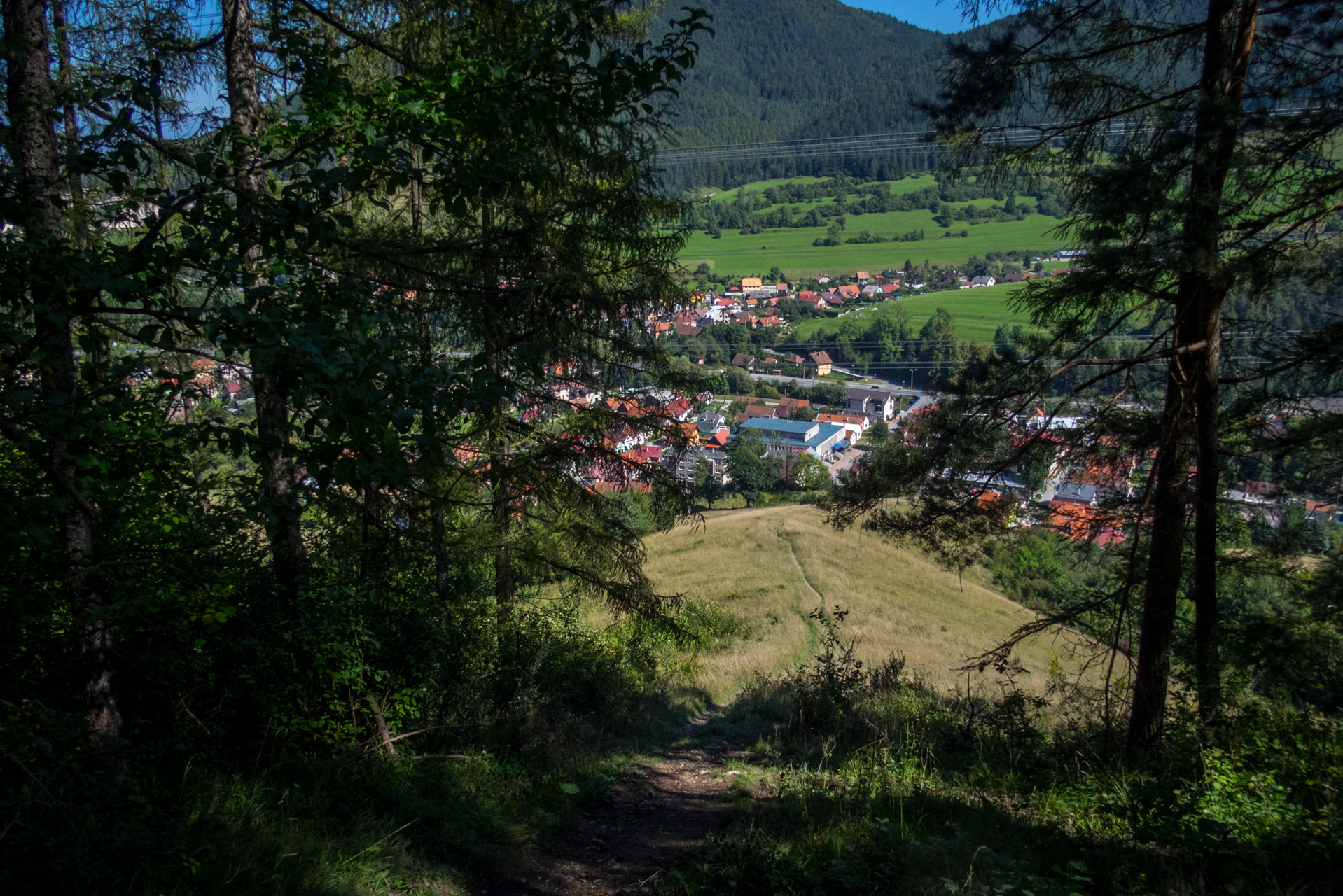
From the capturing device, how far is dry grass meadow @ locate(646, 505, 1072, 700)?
47.8 feet

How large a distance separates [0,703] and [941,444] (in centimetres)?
711

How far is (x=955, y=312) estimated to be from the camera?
53594 millimetres

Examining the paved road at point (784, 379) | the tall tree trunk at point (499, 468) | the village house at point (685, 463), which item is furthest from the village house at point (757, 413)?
the tall tree trunk at point (499, 468)

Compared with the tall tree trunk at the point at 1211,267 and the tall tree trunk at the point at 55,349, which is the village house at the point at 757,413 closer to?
the tall tree trunk at the point at 1211,267

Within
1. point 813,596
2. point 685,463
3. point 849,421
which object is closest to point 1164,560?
point 685,463

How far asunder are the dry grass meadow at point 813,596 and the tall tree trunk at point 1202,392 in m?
6.59

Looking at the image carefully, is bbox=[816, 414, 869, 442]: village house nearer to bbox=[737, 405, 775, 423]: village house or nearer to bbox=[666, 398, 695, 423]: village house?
bbox=[737, 405, 775, 423]: village house

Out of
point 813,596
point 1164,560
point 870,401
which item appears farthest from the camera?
point 870,401

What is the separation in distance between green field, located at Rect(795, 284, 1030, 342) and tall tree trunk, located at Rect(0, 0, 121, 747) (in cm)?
4736

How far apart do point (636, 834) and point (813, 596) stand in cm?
1638

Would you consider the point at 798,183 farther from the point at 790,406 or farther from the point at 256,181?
the point at 256,181

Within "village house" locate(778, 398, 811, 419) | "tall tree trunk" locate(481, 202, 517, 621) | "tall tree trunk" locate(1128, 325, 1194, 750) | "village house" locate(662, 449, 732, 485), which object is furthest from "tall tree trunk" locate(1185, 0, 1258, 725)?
"village house" locate(778, 398, 811, 419)

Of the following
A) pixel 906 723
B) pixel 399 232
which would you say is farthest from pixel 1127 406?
pixel 399 232

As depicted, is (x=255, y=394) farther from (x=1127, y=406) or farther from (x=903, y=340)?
(x=903, y=340)
